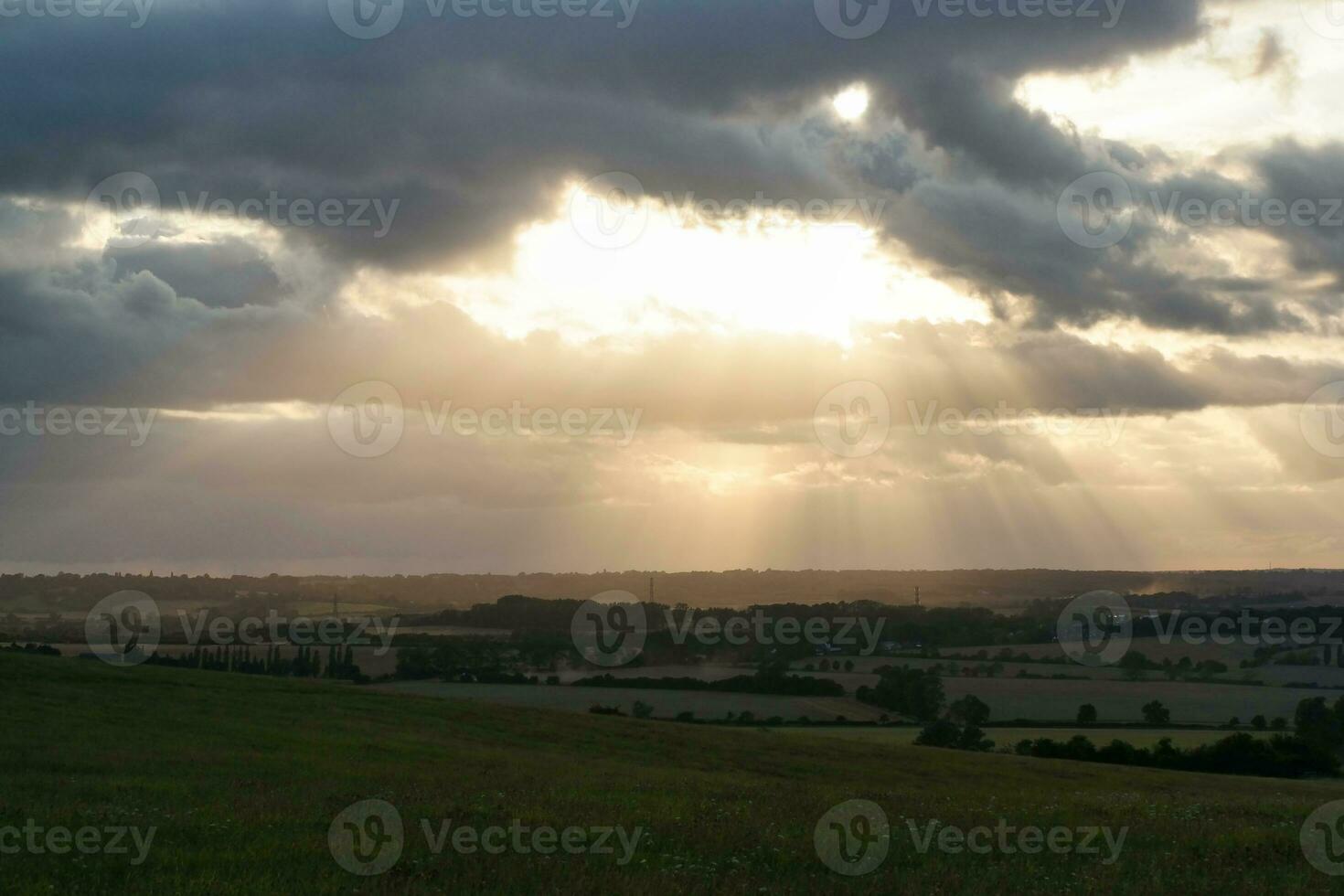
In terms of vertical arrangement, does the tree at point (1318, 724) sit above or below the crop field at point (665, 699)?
above

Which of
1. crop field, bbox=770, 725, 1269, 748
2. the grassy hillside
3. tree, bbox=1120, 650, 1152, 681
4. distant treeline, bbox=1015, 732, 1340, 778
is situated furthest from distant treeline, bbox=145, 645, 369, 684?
tree, bbox=1120, 650, 1152, 681

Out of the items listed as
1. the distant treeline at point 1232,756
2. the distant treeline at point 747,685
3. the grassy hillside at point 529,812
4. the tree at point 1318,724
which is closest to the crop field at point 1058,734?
the distant treeline at point 1232,756

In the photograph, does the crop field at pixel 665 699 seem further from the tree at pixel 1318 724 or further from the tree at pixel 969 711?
the tree at pixel 1318 724

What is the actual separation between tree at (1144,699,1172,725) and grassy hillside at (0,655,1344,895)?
3543 centimetres


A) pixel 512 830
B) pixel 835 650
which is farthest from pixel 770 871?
pixel 835 650

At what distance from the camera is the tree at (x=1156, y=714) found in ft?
234

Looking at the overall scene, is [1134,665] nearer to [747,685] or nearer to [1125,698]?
[1125,698]

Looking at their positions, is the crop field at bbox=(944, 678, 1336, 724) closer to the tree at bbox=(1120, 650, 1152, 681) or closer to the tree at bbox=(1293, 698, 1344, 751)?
the tree at bbox=(1293, 698, 1344, 751)

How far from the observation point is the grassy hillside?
1091 centimetres

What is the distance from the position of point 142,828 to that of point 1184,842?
12777mm

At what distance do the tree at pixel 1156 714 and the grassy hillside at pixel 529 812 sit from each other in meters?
35.4

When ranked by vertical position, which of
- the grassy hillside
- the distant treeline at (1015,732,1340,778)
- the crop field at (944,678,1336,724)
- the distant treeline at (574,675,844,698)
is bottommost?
the distant treeline at (574,675,844,698)

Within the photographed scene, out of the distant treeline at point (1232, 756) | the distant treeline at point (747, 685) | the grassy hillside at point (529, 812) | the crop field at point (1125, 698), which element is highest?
the grassy hillside at point (529, 812)

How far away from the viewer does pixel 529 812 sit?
50.0 ft
